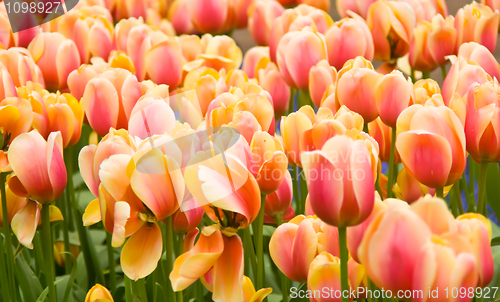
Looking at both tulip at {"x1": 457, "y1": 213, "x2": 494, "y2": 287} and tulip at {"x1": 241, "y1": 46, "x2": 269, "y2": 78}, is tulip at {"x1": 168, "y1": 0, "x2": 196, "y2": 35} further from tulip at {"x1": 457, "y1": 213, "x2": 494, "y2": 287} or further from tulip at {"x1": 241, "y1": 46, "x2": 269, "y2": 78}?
tulip at {"x1": 457, "y1": 213, "x2": 494, "y2": 287}

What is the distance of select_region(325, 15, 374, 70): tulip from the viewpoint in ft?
2.88

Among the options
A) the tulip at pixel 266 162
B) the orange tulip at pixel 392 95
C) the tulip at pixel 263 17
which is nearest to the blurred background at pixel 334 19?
the tulip at pixel 263 17

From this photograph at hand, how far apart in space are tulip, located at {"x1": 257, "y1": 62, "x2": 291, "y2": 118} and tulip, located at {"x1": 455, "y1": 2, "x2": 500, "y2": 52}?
312 millimetres

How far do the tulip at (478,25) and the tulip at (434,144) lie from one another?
0.49 metres

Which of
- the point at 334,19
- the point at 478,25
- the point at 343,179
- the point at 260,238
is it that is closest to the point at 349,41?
the point at 478,25

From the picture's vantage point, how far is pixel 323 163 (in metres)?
0.38

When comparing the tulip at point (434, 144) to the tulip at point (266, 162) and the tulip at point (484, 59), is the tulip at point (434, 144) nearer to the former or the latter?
the tulip at point (266, 162)

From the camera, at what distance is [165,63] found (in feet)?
3.08

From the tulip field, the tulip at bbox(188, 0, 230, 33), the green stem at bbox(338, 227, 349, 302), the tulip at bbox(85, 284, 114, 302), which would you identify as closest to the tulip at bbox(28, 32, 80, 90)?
the tulip field

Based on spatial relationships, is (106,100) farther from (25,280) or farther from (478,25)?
(478,25)

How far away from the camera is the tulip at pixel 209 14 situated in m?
1.30

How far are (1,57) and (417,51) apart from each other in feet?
2.30

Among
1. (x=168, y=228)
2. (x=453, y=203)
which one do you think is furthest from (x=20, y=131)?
(x=453, y=203)

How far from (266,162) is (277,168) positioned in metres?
0.01
